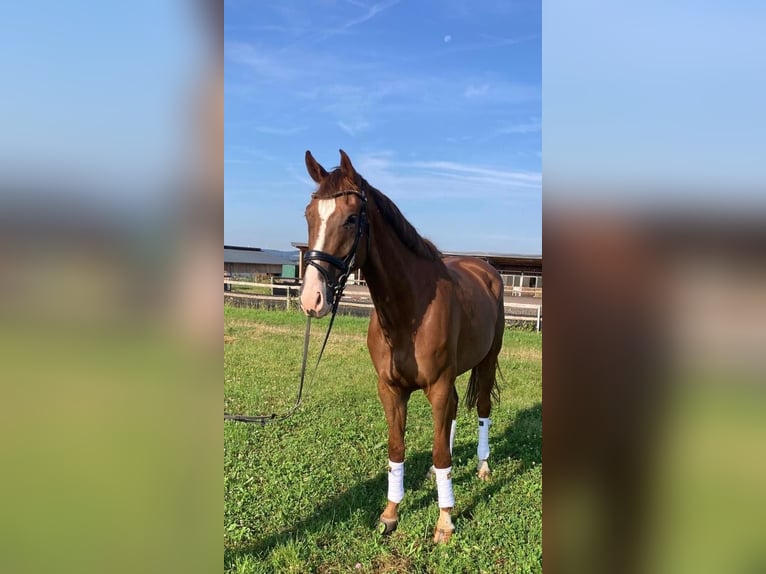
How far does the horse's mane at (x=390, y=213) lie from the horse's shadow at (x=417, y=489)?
6.56 feet

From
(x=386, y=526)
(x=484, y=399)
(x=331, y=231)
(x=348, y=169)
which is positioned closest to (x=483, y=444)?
(x=484, y=399)

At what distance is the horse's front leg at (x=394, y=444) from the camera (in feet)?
11.3

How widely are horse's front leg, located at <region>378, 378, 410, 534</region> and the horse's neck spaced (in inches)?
22.6

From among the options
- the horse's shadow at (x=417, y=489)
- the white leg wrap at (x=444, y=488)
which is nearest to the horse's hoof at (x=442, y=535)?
the white leg wrap at (x=444, y=488)

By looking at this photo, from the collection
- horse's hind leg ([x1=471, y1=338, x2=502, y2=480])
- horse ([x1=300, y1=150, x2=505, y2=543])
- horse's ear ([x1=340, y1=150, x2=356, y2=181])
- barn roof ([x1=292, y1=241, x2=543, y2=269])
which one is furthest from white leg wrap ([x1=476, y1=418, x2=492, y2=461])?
barn roof ([x1=292, y1=241, x2=543, y2=269])

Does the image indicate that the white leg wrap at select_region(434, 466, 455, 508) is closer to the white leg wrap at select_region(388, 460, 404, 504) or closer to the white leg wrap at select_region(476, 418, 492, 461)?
the white leg wrap at select_region(388, 460, 404, 504)

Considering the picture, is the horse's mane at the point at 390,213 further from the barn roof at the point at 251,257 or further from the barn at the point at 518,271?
the barn roof at the point at 251,257

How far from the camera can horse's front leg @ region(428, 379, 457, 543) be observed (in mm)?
3270

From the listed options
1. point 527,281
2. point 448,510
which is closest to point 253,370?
point 448,510
